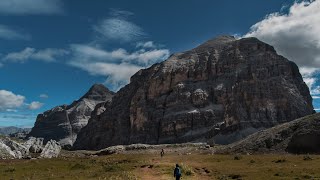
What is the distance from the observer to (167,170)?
203 ft

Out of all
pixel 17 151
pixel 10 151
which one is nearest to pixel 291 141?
pixel 10 151

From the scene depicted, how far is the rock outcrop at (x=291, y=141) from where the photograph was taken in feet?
309

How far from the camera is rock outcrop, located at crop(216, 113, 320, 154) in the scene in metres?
94.2

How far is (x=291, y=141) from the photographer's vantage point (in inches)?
3883

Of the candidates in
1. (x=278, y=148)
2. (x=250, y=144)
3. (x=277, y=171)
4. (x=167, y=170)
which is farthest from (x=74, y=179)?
(x=250, y=144)

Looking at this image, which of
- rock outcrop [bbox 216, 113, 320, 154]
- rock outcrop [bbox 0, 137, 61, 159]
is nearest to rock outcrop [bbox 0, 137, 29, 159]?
rock outcrop [bbox 0, 137, 61, 159]

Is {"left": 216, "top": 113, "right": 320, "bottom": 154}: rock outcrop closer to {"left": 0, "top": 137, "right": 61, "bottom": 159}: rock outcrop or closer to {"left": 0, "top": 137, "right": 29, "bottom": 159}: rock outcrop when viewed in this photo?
{"left": 0, "top": 137, "right": 61, "bottom": 159}: rock outcrop

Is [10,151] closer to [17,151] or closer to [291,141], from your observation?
[17,151]

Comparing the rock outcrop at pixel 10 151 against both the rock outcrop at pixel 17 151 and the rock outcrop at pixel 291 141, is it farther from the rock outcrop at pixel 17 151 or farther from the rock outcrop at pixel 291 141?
the rock outcrop at pixel 291 141

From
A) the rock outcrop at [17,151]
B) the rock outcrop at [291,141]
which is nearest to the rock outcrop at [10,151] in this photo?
the rock outcrop at [17,151]

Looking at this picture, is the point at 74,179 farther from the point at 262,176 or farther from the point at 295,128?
the point at 295,128

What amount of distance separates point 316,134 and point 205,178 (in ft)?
162

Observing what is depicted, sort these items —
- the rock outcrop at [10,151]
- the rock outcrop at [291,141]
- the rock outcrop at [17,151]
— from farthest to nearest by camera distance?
the rock outcrop at [17,151] → the rock outcrop at [10,151] → the rock outcrop at [291,141]

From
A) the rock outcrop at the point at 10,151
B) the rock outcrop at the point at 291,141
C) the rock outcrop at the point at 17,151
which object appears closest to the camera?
the rock outcrop at the point at 291,141
